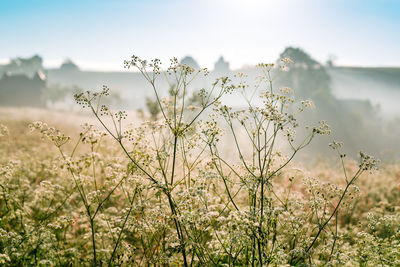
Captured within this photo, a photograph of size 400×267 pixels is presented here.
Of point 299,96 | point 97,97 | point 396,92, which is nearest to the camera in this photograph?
point 97,97

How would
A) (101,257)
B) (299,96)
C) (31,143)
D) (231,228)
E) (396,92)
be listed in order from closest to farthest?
(231,228) → (101,257) → (31,143) → (299,96) → (396,92)

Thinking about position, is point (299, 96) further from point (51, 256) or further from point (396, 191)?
point (51, 256)

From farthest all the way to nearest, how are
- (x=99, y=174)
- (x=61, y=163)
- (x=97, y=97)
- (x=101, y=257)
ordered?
(x=99, y=174) < (x=101, y=257) < (x=61, y=163) < (x=97, y=97)

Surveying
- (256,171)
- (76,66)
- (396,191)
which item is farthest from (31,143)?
(76,66)

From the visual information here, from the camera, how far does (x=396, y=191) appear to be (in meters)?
11.9

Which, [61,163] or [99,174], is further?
[99,174]

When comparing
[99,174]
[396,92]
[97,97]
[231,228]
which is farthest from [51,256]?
[396,92]

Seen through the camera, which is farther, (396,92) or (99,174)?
(396,92)

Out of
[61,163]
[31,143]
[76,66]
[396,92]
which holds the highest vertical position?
[76,66]

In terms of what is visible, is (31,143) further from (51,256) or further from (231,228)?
(231,228)

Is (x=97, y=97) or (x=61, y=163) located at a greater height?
(x=97, y=97)

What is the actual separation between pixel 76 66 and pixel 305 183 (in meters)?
Result: 215

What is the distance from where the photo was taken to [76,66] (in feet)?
636

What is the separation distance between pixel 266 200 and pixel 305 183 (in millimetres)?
977
